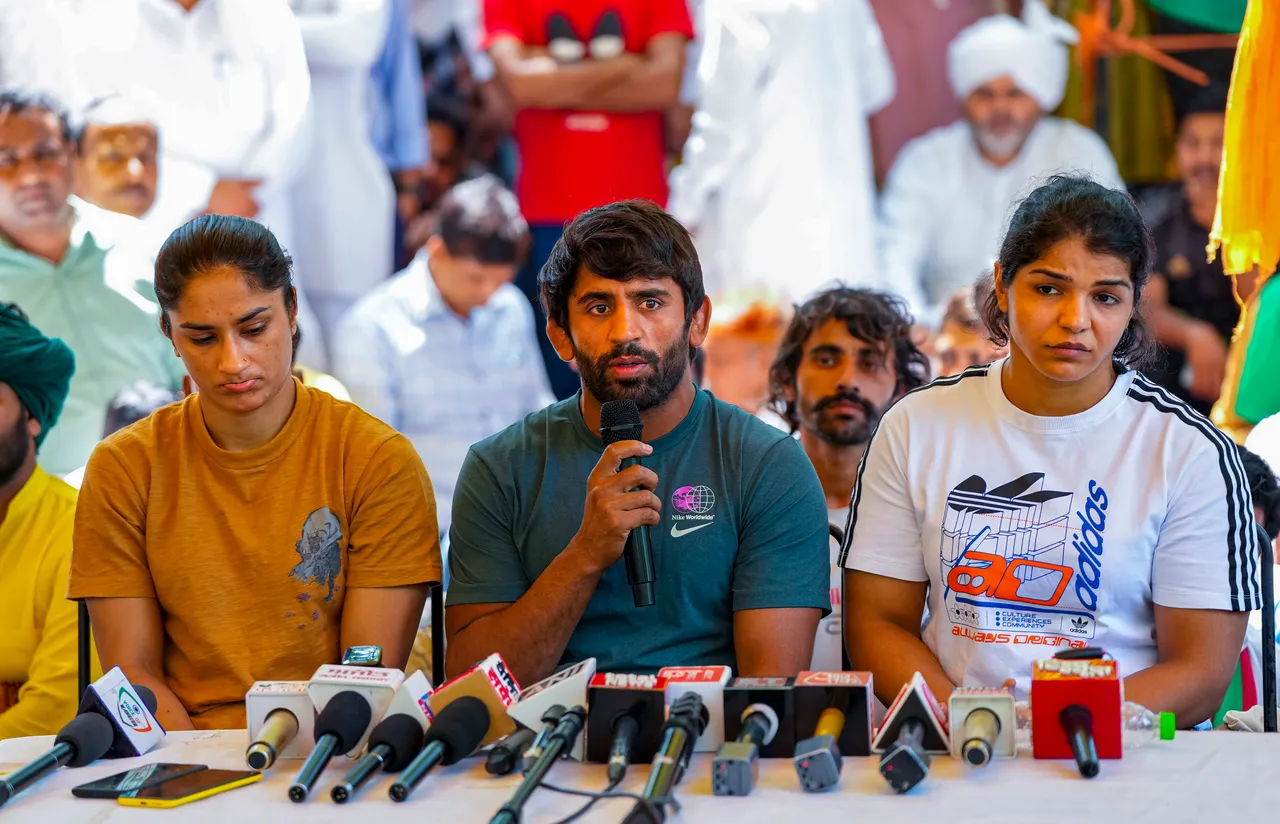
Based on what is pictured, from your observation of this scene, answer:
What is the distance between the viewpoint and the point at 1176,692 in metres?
2.19

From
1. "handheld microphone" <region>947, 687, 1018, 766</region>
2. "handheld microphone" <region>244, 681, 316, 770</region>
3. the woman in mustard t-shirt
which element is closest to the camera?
"handheld microphone" <region>947, 687, 1018, 766</region>

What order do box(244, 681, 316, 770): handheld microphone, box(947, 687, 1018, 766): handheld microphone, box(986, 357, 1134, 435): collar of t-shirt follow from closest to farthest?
box(947, 687, 1018, 766): handheld microphone, box(244, 681, 316, 770): handheld microphone, box(986, 357, 1134, 435): collar of t-shirt

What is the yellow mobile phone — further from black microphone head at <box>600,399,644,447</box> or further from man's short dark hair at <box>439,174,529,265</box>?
man's short dark hair at <box>439,174,529,265</box>

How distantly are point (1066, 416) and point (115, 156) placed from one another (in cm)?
360

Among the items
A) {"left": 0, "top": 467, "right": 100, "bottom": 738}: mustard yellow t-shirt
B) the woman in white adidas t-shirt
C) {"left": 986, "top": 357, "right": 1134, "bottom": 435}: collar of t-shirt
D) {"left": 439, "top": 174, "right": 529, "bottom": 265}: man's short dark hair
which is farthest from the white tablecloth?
{"left": 439, "top": 174, "right": 529, "bottom": 265}: man's short dark hair

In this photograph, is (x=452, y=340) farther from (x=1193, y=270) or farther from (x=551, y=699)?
(x=551, y=699)

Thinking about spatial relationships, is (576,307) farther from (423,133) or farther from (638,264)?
(423,133)

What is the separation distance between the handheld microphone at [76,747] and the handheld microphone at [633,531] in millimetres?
804

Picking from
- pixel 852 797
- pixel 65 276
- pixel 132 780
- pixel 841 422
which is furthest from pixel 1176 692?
pixel 65 276

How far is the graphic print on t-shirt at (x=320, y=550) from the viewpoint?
8.24ft

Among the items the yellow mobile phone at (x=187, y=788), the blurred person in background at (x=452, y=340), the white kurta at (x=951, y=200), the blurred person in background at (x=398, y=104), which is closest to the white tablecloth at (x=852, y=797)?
the yellow mobile phone at (x=187, y=788)

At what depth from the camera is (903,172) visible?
5.57 m

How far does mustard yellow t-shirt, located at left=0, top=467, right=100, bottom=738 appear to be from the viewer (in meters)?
2.70

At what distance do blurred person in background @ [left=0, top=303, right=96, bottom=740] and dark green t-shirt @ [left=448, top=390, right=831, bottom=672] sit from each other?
889 mm
